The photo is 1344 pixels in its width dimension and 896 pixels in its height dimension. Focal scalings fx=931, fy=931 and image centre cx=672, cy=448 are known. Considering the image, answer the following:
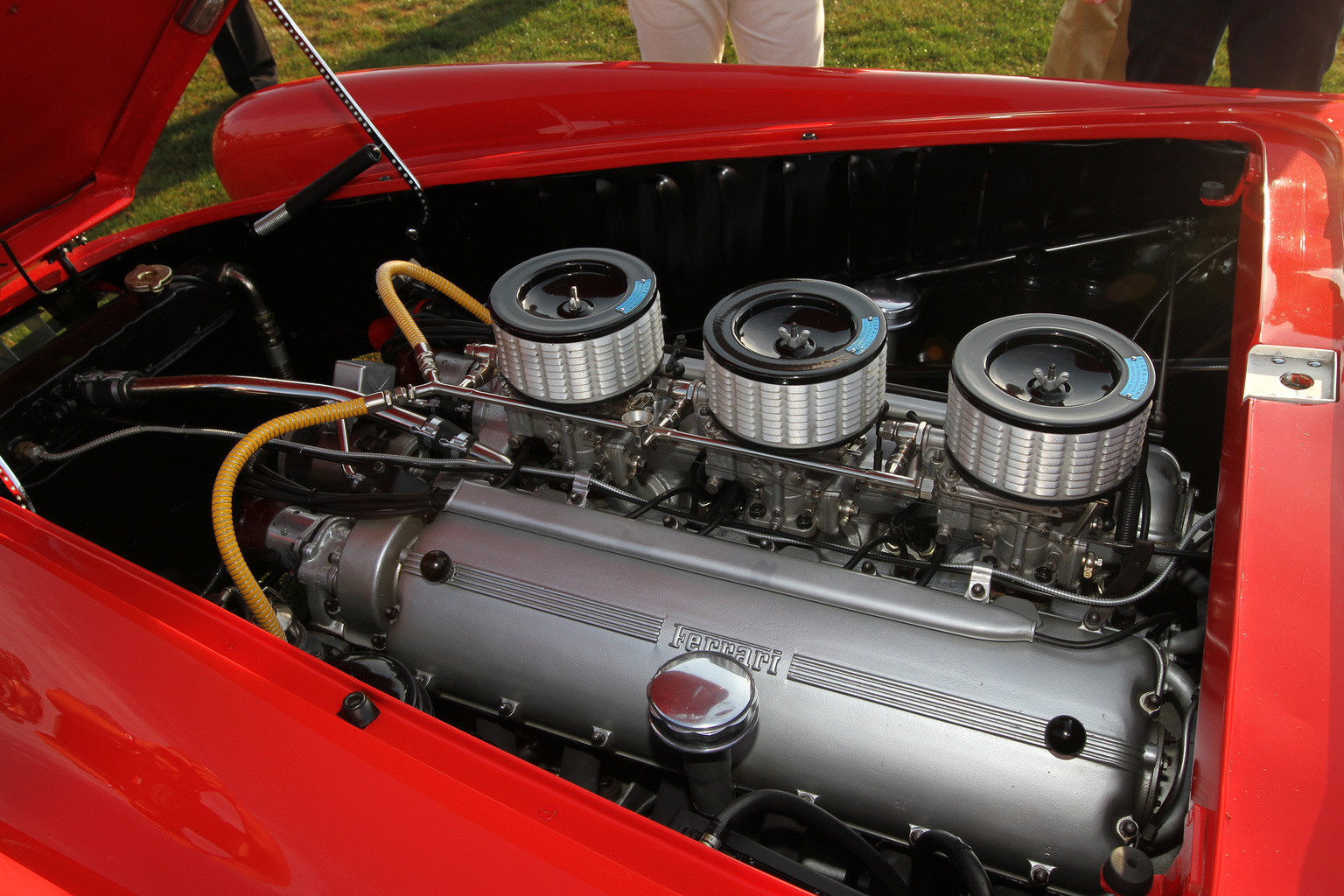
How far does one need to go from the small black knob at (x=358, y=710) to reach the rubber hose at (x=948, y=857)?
69 cm

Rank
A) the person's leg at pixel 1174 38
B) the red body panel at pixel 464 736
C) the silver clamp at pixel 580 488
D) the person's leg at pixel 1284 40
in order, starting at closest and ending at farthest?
the red body panel at pixel 464 736 < the silver clamp at pixel 580 488 < the person's leg at pixel 1284 40 < the person's leg at pixel 1174 38

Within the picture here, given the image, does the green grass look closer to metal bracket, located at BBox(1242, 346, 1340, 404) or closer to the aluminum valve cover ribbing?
the aluminum valve cover ribbing

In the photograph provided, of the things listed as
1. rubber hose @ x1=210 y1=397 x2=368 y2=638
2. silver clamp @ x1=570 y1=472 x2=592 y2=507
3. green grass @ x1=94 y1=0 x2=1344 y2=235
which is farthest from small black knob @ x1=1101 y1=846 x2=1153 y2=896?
green grass @ x1=94 y1=0 x2=1344 y2=235

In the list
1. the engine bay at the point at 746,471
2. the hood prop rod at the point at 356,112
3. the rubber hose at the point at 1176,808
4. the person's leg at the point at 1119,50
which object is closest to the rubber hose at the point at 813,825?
the engine bay at the point at 746,471

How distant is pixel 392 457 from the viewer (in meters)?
1.70

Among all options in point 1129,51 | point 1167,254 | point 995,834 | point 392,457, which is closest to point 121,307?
point 392,457

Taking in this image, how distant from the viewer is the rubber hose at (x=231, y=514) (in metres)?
1.44

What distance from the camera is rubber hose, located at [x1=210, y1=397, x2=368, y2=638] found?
4.73 feet

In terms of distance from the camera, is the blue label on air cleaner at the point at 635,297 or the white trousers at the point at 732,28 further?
the white trousers at the point at 732,28

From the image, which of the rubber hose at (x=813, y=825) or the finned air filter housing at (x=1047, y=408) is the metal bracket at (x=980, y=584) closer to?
the finned air filter housing at (x=1047, y=408)

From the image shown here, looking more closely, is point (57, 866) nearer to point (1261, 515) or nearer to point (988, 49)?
point (1261, 515)

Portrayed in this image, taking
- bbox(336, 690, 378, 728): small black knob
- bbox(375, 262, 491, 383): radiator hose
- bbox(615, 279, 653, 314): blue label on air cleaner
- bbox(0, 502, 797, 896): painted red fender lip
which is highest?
bbox(615, 279, 653, 314): blue label on air cleaner

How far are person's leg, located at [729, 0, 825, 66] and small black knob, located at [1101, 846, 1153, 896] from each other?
3.15 metres

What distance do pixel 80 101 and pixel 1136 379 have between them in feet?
6.35
